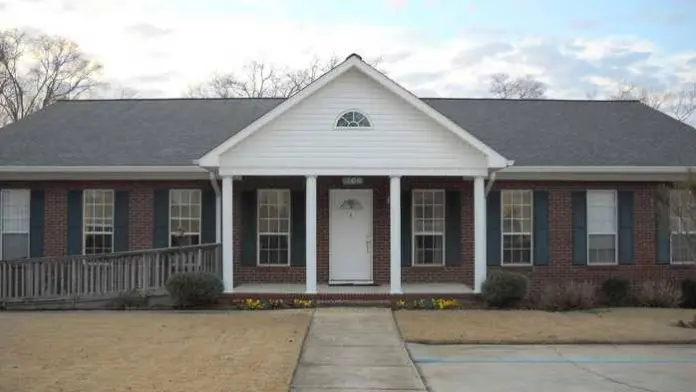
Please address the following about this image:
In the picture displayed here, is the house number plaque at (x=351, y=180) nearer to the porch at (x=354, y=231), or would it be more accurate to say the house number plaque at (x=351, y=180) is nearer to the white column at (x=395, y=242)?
the porch at (x=354, y=231)

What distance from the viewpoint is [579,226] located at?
18.0m

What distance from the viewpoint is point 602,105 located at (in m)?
21.9

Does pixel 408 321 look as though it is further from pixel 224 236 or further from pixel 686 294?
pixel 686 294

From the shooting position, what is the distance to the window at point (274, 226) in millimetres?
18188

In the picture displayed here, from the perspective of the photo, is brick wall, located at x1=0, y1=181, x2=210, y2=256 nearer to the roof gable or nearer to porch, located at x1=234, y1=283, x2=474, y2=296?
the roof gable

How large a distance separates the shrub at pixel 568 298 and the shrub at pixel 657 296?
157cm

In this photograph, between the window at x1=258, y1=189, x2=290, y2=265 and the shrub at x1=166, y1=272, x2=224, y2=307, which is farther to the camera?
the window at x1=258, y1=189, x2=290, y2=265

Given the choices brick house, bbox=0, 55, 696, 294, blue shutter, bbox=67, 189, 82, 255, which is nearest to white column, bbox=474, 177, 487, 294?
brick house, bbox=0, 55, 696, 294

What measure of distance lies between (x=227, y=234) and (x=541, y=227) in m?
7.33

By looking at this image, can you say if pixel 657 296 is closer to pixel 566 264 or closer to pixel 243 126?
pixel 566 264

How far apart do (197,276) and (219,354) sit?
17.1 feet

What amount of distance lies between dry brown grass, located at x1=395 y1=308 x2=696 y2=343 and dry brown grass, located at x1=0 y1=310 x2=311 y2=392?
88.3 inches

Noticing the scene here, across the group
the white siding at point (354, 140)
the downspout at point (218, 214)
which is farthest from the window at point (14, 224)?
the white siding at point (354, 140)

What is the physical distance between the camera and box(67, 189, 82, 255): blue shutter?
17.9 m
